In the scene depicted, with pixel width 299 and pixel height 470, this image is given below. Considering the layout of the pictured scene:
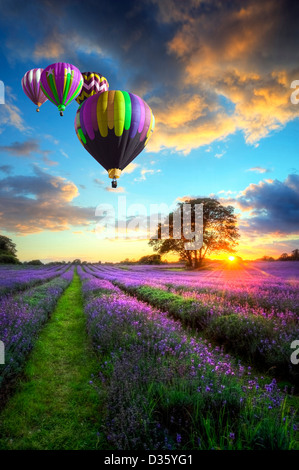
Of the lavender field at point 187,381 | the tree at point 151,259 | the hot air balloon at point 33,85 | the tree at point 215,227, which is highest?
the hot air balloon at point 33,85

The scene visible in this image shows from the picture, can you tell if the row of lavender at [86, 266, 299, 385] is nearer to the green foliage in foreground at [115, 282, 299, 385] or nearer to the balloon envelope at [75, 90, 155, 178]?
the green foliage in foreground at [115, 282, 299, 385]

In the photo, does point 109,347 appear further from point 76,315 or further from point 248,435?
point 76,315

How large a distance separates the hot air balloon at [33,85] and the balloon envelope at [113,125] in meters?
4.19

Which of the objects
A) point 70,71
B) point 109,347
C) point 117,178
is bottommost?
point 109,347

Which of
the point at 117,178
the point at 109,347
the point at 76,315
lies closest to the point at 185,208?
the point at 117,178

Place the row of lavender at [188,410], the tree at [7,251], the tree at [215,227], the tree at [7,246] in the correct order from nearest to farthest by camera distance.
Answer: the row of lavender at [188,410], the tree at [215,227], the tree at [7,251], the tree at [7,246]

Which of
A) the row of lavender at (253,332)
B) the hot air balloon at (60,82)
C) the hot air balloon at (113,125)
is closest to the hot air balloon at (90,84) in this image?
the hot air balloon at (60,82)

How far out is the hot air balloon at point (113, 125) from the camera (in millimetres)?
8812

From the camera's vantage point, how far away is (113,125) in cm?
889

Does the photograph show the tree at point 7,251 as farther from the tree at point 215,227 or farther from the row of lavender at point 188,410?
the row of lavender at point 188,410

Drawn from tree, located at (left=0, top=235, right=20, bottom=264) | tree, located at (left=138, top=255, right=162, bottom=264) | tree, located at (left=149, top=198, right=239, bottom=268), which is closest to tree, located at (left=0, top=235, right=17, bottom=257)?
tree, located at (left=0, top=235, right=20, bottom=264)

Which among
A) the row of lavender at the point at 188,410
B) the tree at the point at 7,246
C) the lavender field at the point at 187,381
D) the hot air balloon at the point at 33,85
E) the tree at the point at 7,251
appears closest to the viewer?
the row of lavender at the point at 188,410

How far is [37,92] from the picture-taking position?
11594 millimetres
